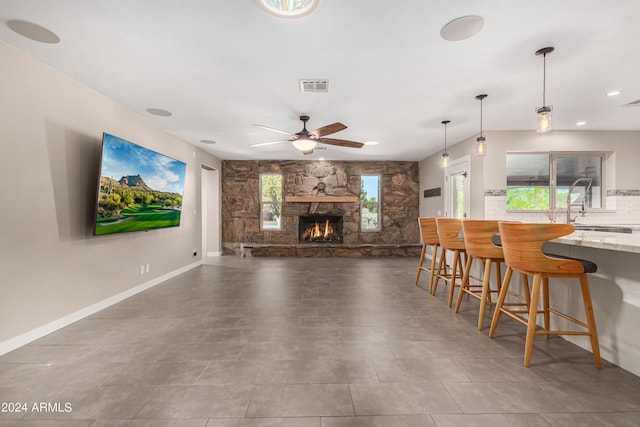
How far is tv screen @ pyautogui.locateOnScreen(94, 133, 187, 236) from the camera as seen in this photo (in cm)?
298

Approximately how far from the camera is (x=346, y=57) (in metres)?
2.37

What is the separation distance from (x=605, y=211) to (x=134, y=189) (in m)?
7.43

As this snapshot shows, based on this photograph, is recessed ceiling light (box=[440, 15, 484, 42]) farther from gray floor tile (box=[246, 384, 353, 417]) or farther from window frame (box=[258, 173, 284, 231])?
window frame (box=[258, 173, 284, 231])

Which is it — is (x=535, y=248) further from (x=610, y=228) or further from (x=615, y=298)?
(x=610, y=228)

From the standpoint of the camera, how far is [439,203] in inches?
243

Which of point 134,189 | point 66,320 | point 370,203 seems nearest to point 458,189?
point 370,203

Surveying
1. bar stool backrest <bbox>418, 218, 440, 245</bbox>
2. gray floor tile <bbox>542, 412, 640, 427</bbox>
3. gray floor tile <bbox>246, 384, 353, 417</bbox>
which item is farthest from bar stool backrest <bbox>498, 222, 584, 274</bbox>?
bar stool backrest <bbox>418, 218, 440, 245</bbox>

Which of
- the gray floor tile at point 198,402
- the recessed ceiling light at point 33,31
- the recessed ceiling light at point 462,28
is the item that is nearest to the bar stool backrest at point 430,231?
the recessed ceiling light at point 462,28

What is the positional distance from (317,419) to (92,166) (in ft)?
11.2

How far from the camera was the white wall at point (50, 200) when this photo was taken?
7.24 feet

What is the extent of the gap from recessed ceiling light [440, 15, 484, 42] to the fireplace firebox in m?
5.55

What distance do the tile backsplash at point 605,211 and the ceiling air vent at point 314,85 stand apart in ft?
11.0

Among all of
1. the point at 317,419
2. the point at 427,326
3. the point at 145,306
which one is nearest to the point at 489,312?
the point at 427,326

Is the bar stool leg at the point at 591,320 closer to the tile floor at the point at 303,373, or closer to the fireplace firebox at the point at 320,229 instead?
the tile floor at the point at 303,373
